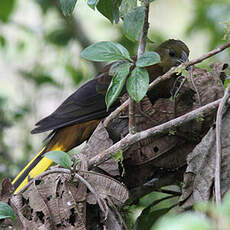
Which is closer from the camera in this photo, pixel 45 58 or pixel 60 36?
pixel 60 36

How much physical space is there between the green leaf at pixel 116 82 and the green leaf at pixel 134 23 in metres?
0.13

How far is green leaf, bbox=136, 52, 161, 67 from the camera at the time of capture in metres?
1.54

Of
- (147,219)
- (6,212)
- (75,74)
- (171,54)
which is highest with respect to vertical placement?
(75,74)

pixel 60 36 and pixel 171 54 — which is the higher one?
pixel 60 36

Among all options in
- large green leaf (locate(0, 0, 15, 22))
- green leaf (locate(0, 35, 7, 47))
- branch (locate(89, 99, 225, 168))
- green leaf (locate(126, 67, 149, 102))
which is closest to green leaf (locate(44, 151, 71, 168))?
branch (locate(89, 99, 225, 168))

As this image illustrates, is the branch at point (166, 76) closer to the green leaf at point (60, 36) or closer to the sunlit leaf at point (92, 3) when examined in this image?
the sunlit leaf at point (92, 3)

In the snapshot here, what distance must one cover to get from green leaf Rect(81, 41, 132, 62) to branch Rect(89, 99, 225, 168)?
268 mm

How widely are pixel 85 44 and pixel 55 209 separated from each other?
9.56 ft

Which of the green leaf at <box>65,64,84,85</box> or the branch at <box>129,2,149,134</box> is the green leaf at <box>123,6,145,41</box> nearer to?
the branch at <box>129,2,149,134</box>

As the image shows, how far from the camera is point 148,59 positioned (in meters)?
1.56

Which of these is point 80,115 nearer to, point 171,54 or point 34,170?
point 34,170

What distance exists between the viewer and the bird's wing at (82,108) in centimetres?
300

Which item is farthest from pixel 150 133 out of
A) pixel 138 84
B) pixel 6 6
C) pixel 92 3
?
pixel 6 6

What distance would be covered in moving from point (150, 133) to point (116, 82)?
22 cm
